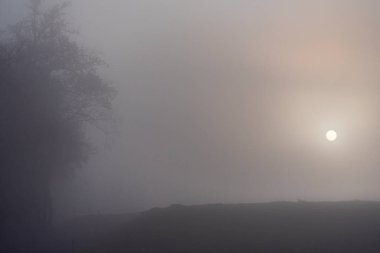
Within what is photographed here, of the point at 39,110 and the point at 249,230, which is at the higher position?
the point at 39,110

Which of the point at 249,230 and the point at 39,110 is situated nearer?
the point at 249,230

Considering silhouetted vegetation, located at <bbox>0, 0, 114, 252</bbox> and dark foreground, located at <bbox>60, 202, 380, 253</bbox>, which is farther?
silhouetted vegetation, located at <bbox>0, 0, 114, 252</bbox>

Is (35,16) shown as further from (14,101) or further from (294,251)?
(294,251)

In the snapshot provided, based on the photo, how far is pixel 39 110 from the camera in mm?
27312

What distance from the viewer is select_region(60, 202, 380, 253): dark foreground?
17.9 meters

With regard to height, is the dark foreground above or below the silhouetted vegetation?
below

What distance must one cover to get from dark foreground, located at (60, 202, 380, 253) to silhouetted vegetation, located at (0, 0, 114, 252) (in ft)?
15.3

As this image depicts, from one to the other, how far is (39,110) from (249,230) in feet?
40.6

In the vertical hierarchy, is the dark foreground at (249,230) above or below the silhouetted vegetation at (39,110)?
below

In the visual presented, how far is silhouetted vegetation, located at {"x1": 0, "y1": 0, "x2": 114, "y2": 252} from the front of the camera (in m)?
25.5

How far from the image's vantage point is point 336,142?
64.7 m

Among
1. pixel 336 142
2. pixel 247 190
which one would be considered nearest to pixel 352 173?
pixel 336 142

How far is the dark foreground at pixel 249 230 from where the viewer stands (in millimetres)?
17922

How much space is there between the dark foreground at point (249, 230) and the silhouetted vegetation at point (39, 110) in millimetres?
4674
